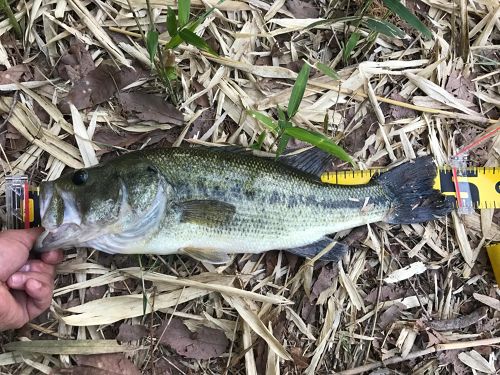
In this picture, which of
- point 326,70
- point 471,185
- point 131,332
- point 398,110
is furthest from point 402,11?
point 131,332

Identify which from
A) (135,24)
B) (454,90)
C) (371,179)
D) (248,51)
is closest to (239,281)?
(371,179)

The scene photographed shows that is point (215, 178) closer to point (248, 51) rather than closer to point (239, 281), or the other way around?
point (239, 281)

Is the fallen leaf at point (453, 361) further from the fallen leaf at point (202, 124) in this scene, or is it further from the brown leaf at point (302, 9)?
the brown leaf at point (302, 9)

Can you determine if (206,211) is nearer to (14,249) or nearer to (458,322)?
(14,249)

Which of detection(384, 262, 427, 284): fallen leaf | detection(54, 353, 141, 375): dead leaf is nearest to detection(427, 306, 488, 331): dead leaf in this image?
detection(384, 262, 427, 284): fallen leaf

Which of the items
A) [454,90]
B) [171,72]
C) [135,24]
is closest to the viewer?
[171,72]

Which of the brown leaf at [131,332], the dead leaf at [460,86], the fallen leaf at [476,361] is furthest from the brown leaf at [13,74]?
the fallen leaf at [476,361]

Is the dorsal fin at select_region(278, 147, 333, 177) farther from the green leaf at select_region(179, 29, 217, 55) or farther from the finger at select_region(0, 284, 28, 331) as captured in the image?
the finger at select_region(0, 284, 28, 331)
